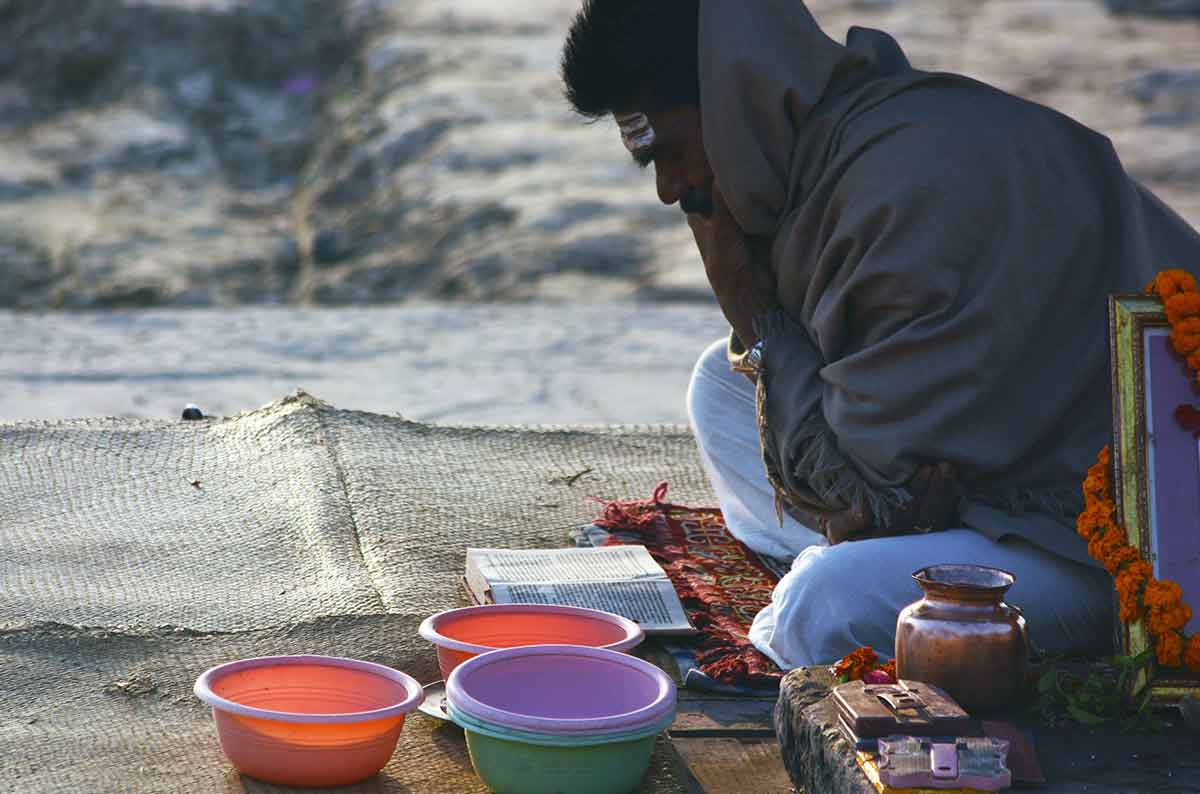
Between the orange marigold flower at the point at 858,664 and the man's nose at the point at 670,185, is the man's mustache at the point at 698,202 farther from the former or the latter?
the orange marigold flower at the point at 858,664

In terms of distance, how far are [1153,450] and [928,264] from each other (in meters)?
0.46

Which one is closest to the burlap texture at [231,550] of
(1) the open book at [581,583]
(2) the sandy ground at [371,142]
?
(1) the open book at [581,583]

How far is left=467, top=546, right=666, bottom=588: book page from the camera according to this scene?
2.97m

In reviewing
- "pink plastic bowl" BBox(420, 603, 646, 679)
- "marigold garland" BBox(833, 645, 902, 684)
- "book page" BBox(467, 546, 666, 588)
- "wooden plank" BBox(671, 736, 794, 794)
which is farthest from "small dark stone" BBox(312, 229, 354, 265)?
"marigold garland" BBox(833, 645, 902, 684)

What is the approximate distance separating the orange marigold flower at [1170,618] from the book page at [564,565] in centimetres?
99

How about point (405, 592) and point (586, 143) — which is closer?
point (405, 592)

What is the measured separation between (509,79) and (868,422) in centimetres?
765

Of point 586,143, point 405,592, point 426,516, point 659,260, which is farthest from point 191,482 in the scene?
point 586,143

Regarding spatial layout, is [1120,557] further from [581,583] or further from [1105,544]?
[581,583]

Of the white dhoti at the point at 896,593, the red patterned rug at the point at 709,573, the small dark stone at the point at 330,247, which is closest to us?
the white dhoti at the point at 896,593

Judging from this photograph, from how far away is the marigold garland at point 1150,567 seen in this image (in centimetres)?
227

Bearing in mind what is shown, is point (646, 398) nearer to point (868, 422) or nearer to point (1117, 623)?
point (868, 422)

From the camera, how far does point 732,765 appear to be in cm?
246

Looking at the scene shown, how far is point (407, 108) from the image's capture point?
9578 mm
